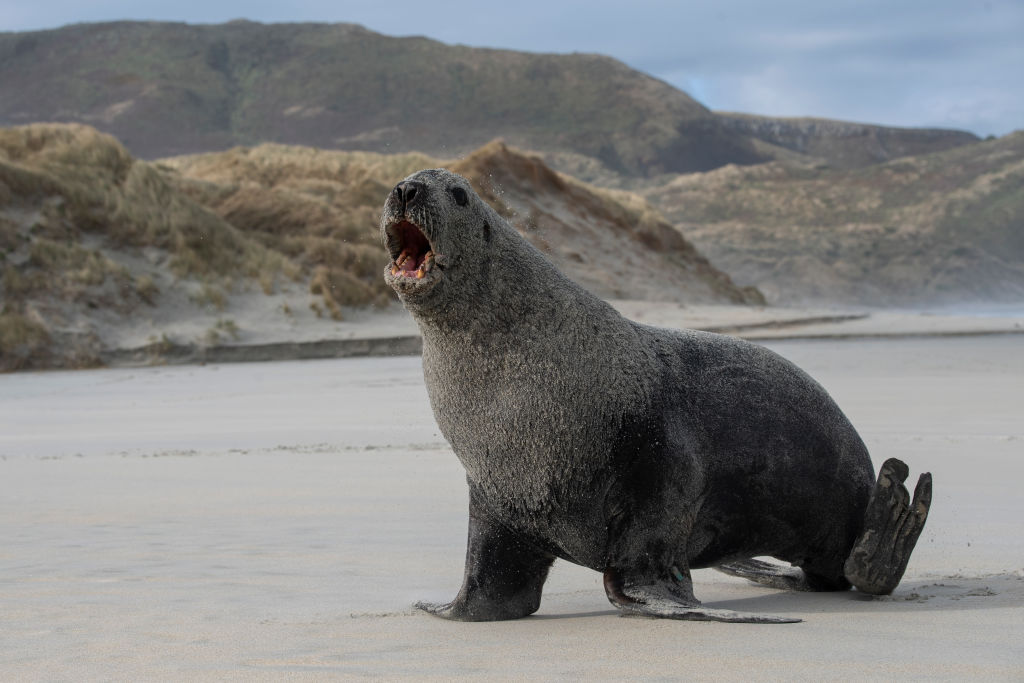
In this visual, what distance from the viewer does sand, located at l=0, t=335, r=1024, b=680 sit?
3.24 meters

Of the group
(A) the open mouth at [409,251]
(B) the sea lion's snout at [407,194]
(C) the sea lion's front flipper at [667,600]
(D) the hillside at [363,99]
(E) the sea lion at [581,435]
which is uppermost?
(D) the hillside at [363,99]

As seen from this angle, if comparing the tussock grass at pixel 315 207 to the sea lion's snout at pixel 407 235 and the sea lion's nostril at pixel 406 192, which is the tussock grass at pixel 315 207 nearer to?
the sea lion's snout at pixel 407 235

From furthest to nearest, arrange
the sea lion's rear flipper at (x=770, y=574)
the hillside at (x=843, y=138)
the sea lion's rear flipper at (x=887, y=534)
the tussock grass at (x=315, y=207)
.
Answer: the hillside at (x=843, y=138)
the tussock grass at (x=315, y=207)
the sea lion's rear flipper at (x=770, y=574)
the sea lion's rear flipper at (x=887, y=534)

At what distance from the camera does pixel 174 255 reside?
20359mm

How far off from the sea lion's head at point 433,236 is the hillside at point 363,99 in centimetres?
7142

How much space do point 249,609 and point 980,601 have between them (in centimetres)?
251

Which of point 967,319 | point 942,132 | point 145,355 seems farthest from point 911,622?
point 942,132

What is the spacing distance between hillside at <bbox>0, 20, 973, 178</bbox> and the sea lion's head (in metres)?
71.4

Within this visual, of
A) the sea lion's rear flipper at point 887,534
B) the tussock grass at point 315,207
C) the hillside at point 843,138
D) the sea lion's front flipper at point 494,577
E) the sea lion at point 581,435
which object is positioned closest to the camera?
the sea lion at point 581,435

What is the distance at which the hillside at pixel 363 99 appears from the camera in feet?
280

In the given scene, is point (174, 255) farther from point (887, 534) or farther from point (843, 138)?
point (843, 138)

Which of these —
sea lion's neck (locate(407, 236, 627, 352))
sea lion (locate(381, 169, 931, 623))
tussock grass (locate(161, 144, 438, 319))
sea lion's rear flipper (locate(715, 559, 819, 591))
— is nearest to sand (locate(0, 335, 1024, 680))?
sea lion's rear flipper (locate(715, 559, 819, 591))

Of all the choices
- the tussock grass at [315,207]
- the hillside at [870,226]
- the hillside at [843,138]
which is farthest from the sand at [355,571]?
the hillside at [843,138]

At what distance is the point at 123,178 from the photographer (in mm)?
22875
